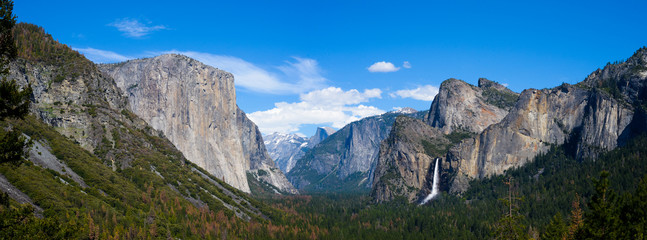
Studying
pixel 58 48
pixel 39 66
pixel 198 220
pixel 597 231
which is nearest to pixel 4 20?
pixel 597 231

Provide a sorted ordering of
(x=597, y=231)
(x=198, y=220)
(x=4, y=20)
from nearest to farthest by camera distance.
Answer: (x=4, y=20) → (x=597, y=231) → (x=198, y=220)

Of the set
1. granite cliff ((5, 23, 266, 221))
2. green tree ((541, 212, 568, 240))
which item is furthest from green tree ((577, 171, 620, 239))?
granite cliff ((5, 23, 266, 221))

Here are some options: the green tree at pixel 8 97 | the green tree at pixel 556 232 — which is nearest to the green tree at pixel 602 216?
the green tree at pixel 556 232

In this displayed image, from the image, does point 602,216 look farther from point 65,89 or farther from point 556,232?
point 65,89

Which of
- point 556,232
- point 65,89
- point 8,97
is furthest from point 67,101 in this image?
point 556,232

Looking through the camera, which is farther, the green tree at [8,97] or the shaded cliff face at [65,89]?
the shaded cliff face at [65,89]

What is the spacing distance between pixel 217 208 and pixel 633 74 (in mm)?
188093

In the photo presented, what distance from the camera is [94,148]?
14338cm

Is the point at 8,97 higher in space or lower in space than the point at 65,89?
lower

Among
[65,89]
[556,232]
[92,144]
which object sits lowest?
[556,232]

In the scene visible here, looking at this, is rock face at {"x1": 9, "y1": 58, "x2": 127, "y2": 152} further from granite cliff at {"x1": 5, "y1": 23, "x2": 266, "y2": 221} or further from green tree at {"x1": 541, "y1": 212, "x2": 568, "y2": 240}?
green tree at {"x1": 541, "y1": 212, "x2": 568, "y2": 240}

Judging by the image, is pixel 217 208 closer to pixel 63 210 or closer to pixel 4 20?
pixel 63 210

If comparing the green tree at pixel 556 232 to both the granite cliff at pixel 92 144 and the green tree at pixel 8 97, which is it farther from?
the granite cliff at pixel 92 144

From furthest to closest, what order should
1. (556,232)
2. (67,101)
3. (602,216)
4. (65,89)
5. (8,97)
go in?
(65,89) → (67,101) → (556,232) → (602,216) → (8,97)
